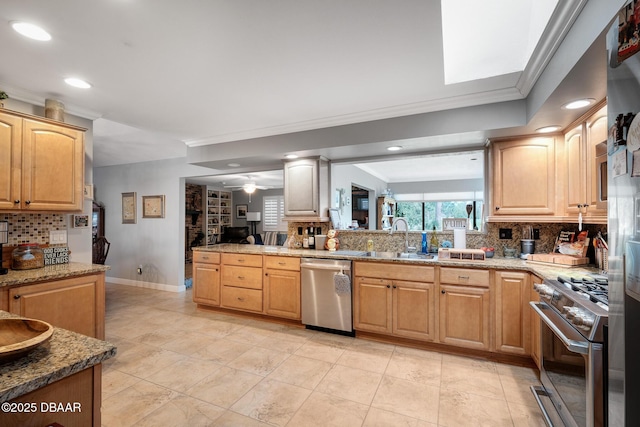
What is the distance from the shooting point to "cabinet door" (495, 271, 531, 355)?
2.49 m

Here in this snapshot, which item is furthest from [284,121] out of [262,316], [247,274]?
[262,316]

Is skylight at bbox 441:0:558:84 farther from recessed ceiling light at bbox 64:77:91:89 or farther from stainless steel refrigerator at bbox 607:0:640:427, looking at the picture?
recessed ceiling light at bbox 64:77:91:89

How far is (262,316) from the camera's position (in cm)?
373

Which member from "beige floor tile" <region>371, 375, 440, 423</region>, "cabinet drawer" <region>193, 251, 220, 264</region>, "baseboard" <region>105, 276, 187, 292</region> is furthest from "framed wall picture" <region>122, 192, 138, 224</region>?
"beige floor tile" <region>371, 375, 440, 423</region>

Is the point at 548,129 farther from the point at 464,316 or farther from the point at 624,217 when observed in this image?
the point at 624,217

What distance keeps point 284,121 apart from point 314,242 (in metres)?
1.60

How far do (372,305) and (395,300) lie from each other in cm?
25

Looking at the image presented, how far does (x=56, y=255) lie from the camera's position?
2855 mm

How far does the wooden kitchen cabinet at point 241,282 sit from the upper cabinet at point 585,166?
3.19 metres

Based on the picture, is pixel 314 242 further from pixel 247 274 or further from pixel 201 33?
pixel 201 33

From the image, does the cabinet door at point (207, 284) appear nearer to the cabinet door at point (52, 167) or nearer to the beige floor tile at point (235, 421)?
the cabinet door at point (52, 167)

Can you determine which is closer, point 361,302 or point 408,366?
point 408,366

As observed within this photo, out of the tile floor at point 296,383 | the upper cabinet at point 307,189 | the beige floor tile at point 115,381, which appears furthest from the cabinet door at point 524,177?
the beige floor tile at point 115,381

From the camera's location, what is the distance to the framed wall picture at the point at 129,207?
5738 millimetres
